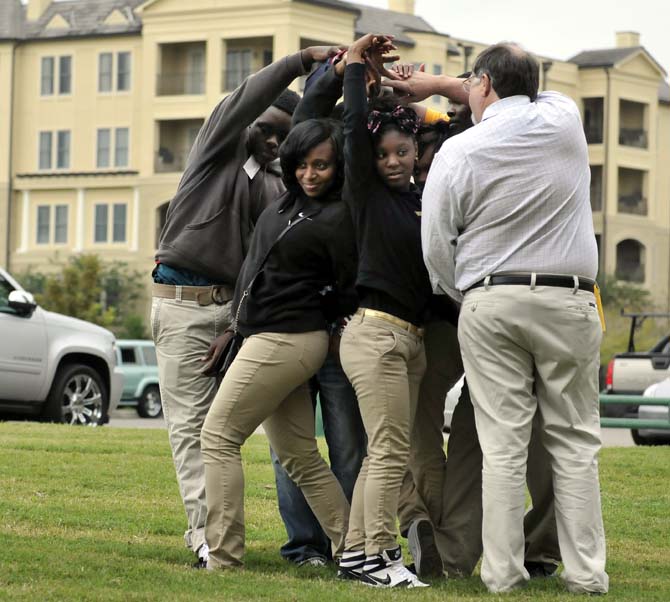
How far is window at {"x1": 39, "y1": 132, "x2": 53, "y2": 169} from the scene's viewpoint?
6975cm

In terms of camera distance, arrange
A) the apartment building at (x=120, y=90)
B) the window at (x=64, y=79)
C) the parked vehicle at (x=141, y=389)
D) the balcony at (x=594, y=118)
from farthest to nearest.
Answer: the balcony at (x=594, y=118)
the window at (x=64, y=79)
the apartment building at (x=120, y=90)
the parked vehicle at (x=141, y=389)

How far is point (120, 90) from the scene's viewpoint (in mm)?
69000

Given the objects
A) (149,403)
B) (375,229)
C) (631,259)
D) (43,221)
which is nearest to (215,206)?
(375,229)

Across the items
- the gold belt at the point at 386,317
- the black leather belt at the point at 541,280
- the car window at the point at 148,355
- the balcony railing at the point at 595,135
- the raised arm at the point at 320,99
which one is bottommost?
the car window at the point at 148,355

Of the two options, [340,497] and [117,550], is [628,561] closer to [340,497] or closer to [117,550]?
[340,497]

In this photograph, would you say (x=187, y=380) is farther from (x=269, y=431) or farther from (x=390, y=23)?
(x=390, y=23)

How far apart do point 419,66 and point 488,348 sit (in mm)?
1611

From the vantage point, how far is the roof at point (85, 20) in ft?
225

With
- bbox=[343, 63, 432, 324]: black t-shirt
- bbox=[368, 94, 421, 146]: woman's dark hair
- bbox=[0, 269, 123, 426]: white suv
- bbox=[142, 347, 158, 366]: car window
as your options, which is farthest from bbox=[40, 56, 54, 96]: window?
bbox=[343, 63, 432, 324]: black t-shirt

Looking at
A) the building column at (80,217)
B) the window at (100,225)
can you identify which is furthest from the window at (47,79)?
the window at (100,225)

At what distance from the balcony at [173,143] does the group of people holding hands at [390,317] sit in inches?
2362

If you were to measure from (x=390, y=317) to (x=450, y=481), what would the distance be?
3.17 ft

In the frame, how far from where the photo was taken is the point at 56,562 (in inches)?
292

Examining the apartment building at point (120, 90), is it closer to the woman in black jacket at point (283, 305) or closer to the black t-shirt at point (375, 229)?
the woman in black jacket at point (283, 305)
